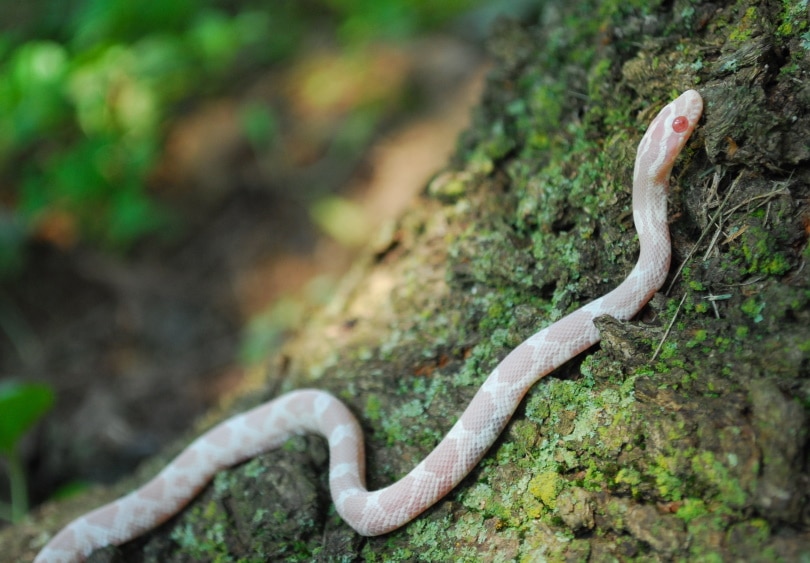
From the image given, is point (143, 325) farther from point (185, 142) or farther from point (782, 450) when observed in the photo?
point (782, 450)

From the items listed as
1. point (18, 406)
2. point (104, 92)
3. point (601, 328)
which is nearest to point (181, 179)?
point (104, 92)

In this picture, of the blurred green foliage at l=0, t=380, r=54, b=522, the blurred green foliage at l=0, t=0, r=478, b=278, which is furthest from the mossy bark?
the blurred green foliage at l=0, t=0, r=478, b=278

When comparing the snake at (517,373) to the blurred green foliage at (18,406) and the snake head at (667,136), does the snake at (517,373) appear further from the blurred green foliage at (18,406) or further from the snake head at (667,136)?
the blurred green foliage at (18,406)

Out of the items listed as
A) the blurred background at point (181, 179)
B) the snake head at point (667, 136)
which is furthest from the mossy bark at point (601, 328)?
the blurred background at point (181, 179)

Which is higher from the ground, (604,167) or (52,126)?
(52,126)

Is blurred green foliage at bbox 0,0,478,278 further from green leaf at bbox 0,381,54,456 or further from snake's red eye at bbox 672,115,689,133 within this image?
snake's red eye at bbox 672,115,689,133

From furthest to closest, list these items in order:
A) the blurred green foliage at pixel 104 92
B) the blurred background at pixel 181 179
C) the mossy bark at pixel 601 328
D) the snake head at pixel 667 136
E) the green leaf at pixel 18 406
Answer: the blurred background at pixel 181 179, the blurred green foliage at pixel 104 92, the green leaf at pixel 18 406, the snake head at pixel 667 136, the mossy bark at pixel 601 328

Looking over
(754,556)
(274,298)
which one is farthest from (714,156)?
(274,298)
